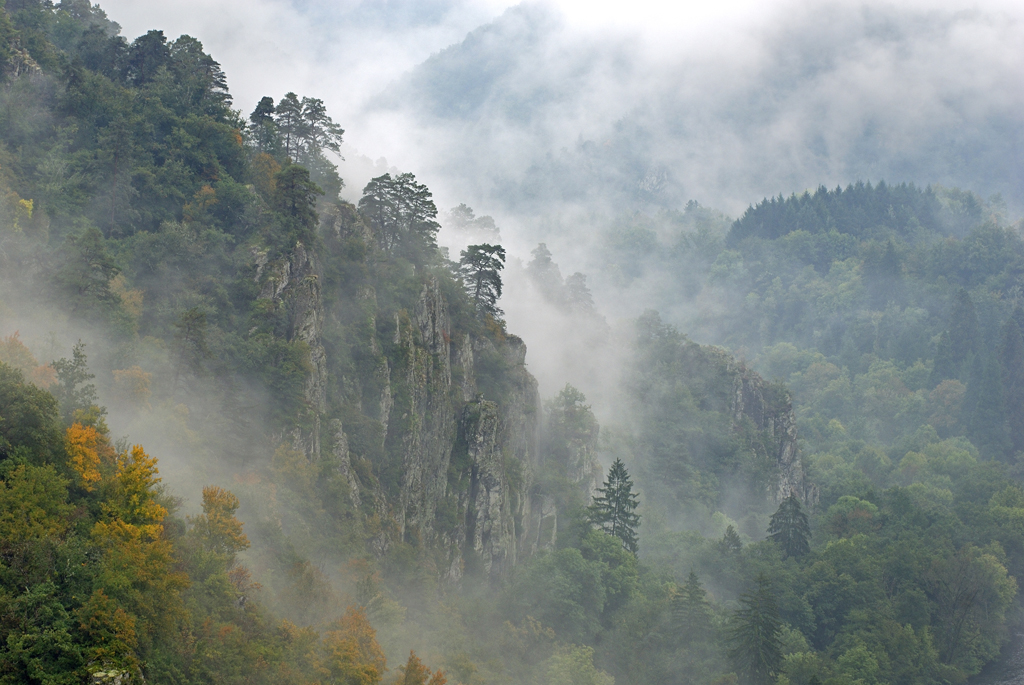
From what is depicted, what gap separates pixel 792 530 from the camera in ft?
401

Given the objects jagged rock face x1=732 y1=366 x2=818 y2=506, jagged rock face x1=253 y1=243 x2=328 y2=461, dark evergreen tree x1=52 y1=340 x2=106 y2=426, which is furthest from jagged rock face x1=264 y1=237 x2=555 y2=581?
jagged rock face x1=732 y1=366 x2=818 y2=506

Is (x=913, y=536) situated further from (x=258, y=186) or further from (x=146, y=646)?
(x=146, y=646)

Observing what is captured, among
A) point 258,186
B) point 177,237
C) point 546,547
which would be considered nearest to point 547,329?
point 546,547

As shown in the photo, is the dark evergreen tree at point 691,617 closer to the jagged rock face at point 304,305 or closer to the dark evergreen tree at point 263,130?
the jagged rock face at point 304,305

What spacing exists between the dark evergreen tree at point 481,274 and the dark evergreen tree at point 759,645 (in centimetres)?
4966

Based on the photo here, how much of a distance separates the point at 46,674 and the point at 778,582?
297ft

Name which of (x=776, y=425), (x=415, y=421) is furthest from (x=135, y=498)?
(x=776, y=425)

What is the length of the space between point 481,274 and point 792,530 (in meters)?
56.5

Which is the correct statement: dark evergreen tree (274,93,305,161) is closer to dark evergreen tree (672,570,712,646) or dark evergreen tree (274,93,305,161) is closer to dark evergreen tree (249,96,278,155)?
dark evergreen tree (249,96,278,155)

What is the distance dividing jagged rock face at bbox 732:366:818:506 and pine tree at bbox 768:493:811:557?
43683mm

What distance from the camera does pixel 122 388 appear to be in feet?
199

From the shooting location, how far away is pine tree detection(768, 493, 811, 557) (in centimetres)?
12130

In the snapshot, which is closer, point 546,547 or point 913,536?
point 546,547

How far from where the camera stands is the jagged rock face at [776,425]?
16975cm
